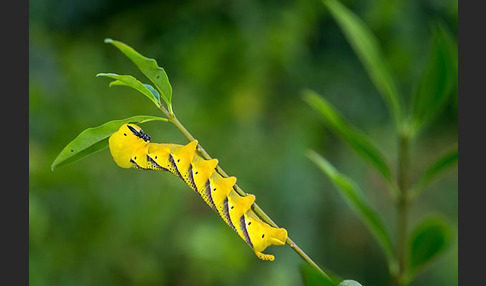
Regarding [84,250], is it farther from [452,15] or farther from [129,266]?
[452,15]

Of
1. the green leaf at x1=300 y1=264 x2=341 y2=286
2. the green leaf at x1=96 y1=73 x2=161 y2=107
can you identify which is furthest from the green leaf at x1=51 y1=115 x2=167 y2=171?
the green leaf at x1=300 y1=264 x2=341 y2=286

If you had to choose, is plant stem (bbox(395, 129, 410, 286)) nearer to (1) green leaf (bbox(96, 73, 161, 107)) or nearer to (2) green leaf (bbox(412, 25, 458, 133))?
(2) green leaf (bbox(412, 25, 458, 133))

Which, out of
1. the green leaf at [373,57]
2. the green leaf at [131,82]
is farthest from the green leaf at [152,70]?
the green leaf at [373,57]

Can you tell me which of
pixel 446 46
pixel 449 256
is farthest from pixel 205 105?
pixel 446 46

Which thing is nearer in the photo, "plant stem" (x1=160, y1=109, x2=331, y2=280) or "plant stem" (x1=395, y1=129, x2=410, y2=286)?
"plant stem" (x1=160, y1=109, x2=331, y2=280)

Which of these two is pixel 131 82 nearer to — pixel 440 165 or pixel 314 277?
pixel 314 277

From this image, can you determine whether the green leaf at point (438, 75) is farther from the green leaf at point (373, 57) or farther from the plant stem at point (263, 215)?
the plant stem at point (263, 215)

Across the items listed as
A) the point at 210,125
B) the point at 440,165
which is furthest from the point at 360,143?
the point at 210,125
